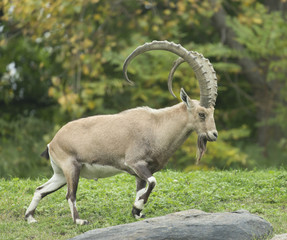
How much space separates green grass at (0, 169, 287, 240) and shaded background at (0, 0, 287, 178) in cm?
360

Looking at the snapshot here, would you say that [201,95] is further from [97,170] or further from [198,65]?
[97,170]

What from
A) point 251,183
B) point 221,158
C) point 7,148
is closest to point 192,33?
point 221,158

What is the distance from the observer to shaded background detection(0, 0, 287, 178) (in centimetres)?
1417

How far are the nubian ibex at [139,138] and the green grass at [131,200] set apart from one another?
34 cm

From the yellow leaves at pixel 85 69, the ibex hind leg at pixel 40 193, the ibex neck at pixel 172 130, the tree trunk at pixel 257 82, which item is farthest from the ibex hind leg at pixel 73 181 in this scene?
the tree trunk at pixel 257 82

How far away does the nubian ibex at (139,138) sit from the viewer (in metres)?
7.41

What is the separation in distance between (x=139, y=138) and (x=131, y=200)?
1.50m

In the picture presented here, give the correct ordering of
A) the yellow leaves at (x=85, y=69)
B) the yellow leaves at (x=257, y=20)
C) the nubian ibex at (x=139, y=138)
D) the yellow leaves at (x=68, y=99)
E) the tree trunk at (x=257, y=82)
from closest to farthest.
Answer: the nubian ibex at (x=139, y=138)
the yellow leaves at (x=68, y=99)
the yellow leaves at (x=85, y=69)
the yellow leaves at (x=257, y=20)
the tree trunk at (x=257, y=82)

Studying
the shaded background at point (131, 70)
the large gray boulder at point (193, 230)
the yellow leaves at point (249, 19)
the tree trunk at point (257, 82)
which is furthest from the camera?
the tree trunk at point (257, 82)

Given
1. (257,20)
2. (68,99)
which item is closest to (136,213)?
(68,99)

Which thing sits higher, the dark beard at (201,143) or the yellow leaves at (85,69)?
the dark beard at (201,143)

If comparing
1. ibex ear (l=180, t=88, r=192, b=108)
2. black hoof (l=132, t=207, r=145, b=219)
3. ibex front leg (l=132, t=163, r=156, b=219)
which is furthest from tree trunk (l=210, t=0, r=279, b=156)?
black hoof (l=132, t=207, r=145, b=219)

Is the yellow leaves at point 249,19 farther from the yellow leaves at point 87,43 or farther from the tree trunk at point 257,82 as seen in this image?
the yellow leaves at point 87,43

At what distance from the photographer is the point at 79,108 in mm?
14273
